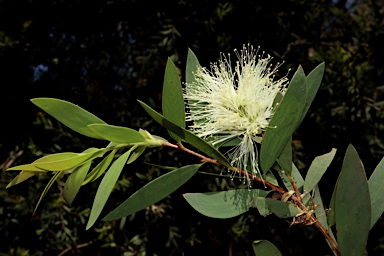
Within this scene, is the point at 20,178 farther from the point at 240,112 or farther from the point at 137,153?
the point at 240,112

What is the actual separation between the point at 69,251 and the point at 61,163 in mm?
1321

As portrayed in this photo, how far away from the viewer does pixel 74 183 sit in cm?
68

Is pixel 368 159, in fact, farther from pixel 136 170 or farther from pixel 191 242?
pixel 136 170

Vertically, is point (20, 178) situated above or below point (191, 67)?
below

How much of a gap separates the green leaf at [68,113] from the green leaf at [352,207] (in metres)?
0.36

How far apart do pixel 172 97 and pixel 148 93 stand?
1.28m

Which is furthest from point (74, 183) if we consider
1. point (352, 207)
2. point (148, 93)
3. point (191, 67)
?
point (148, 93)

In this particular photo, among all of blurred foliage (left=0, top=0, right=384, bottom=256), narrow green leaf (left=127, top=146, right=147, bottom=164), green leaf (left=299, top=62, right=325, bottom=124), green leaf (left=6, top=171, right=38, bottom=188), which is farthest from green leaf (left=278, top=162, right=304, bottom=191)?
blurred foliage (left=0, top=0, right=384, bottom=256)

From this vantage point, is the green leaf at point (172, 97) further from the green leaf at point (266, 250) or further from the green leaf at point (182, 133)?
the green leaf at point (266, 250)

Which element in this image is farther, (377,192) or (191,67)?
(191,67)

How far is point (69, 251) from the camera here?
185 cm

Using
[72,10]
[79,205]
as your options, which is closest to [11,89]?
[72,10]

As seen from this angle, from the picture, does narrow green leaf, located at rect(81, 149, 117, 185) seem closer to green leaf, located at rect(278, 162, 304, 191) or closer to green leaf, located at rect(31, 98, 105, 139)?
green leaf, located at rect(31, 98, 105, 139)

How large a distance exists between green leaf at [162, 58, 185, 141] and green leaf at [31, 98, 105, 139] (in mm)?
117
